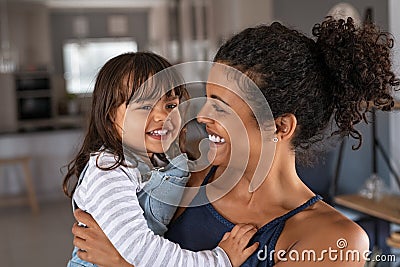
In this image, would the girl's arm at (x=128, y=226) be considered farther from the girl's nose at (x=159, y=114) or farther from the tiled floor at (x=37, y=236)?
the tiled floor at (x=37, y=236)

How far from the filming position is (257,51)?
1.00 meters

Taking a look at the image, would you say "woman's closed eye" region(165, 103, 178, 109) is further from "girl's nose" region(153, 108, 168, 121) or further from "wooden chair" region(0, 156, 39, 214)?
"wooden chair" region(0, 156, 39, 214)

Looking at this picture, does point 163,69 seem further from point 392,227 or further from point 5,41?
point 5,41

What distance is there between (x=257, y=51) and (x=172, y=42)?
6.86m

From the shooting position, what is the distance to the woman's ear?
103 centimetres

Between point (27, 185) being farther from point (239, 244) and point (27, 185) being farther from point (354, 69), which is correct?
point (354, 69)

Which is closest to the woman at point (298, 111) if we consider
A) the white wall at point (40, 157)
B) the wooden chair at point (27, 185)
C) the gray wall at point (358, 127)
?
the gray wall at point (358, 127)

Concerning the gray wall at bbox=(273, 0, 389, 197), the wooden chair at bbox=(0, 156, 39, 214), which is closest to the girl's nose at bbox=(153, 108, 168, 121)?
the gray wall at bbox=(273, 0, 389, 197)

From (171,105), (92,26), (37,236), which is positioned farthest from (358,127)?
(92,26)

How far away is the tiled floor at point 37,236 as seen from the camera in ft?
12.6

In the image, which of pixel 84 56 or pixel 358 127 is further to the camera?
pixel 84 56

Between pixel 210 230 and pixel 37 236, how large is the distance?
354cm

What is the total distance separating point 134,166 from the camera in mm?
1179

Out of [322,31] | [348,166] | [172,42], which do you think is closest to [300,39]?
[322,31]
